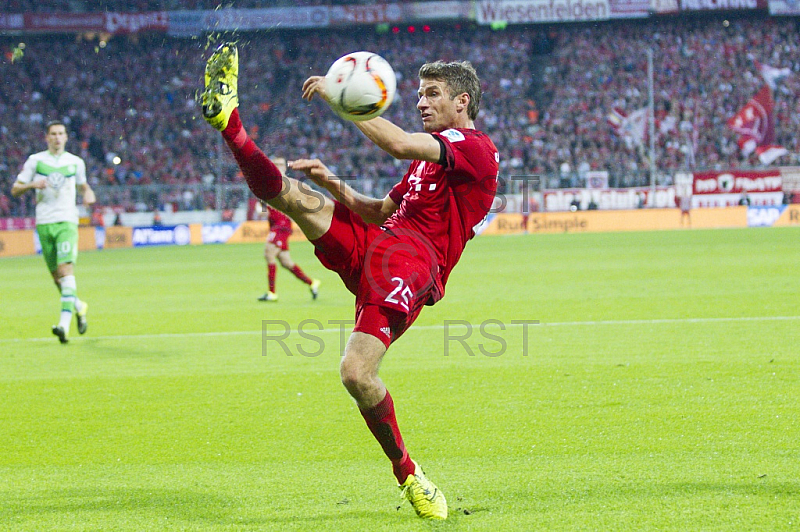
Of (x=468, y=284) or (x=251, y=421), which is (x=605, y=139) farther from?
(x=251, y=421)

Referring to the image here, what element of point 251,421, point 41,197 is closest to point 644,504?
point 251,421

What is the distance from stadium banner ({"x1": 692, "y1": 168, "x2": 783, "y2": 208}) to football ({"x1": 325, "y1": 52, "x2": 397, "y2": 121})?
32.3m

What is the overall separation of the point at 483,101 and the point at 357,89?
110 feet

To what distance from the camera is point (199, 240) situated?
31188mm

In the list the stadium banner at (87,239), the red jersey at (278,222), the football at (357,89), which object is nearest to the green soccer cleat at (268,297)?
the red jersey at (278,222)

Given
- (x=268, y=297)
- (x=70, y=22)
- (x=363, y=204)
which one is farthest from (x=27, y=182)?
(x=70, y=22)

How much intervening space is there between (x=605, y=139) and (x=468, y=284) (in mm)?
25421

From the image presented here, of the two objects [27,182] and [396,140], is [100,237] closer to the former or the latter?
[27,182]

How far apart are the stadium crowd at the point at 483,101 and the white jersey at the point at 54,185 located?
19729mm

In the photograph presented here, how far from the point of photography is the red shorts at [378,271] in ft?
13.6

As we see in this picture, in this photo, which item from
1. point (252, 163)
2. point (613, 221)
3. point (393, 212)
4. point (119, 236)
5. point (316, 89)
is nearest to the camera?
point (316, 89)

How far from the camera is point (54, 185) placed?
9.57m
